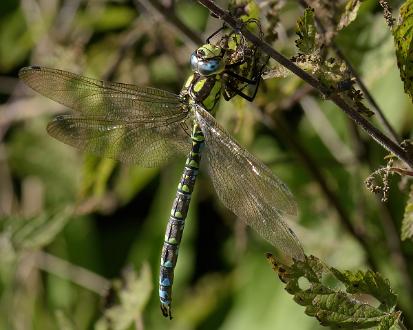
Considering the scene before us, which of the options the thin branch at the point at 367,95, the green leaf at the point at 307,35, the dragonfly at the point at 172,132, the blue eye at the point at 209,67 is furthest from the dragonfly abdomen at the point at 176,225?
the green leaf at the point at 307,35

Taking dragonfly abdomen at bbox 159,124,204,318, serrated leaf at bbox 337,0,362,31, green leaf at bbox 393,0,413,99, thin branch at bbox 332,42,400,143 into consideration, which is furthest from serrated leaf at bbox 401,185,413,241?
dragonfly abdomen at bbox 159,124,204,318

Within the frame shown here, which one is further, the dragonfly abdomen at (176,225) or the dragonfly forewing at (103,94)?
the dragonfly forewing at (103,94)

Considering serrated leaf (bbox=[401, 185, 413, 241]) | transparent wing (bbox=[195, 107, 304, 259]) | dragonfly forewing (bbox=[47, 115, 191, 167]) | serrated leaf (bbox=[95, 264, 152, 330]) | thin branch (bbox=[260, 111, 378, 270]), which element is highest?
thin branch (bbox=[260, 111, 378, 270])

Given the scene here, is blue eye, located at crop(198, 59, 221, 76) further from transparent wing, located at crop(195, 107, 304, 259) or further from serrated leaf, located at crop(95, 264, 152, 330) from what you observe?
serrated leaf, located at crop(95, 264, 152, 330)

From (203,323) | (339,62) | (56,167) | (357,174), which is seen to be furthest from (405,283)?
(56,167)

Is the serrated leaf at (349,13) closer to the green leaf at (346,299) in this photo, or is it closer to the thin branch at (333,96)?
the thin branch at (333,96)

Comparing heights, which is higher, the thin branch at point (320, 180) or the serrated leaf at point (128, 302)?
the thin branch at point (320, 180)
